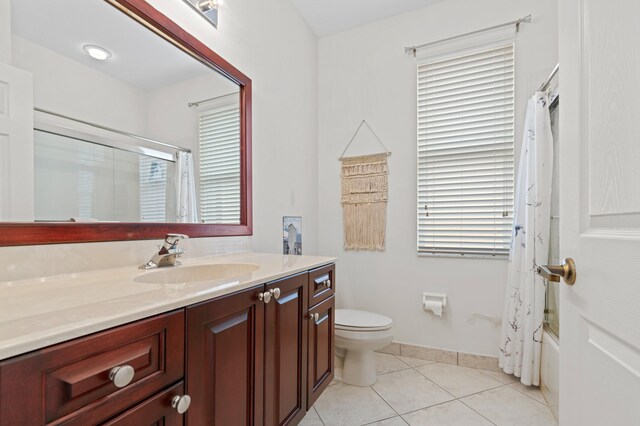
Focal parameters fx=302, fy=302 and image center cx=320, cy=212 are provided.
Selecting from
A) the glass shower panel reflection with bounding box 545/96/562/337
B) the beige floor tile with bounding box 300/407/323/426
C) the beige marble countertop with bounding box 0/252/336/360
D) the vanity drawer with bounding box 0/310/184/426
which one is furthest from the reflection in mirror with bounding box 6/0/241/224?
the glass shower panel reflection with bounding box 545/96/562/337

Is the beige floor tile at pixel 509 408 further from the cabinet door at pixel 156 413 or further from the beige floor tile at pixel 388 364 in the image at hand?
the cabinet door at pixel 156 413

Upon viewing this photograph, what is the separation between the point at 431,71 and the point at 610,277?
225 cm

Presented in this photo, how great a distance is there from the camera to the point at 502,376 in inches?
82.6

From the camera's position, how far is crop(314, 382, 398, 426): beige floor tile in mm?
1647

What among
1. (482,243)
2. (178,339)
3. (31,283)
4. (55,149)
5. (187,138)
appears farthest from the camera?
(482,243)

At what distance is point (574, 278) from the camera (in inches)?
27.7

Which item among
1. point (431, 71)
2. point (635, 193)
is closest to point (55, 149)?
point (635, 193)

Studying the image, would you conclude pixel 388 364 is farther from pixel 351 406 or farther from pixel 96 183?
pixel 96 183

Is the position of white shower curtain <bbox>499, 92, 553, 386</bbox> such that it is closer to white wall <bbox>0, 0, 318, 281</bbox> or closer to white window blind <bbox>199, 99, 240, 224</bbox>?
white wall <bbox>0, 0, 318, 281</bbox>

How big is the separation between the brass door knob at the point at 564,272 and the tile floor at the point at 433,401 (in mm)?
1298

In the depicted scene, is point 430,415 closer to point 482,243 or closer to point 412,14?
point 482,243

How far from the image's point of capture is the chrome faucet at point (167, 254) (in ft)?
3.77

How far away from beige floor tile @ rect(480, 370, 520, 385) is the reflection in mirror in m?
2.12

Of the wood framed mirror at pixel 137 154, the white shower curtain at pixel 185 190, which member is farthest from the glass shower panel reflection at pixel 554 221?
the white shower curtain at pixel 185 190
